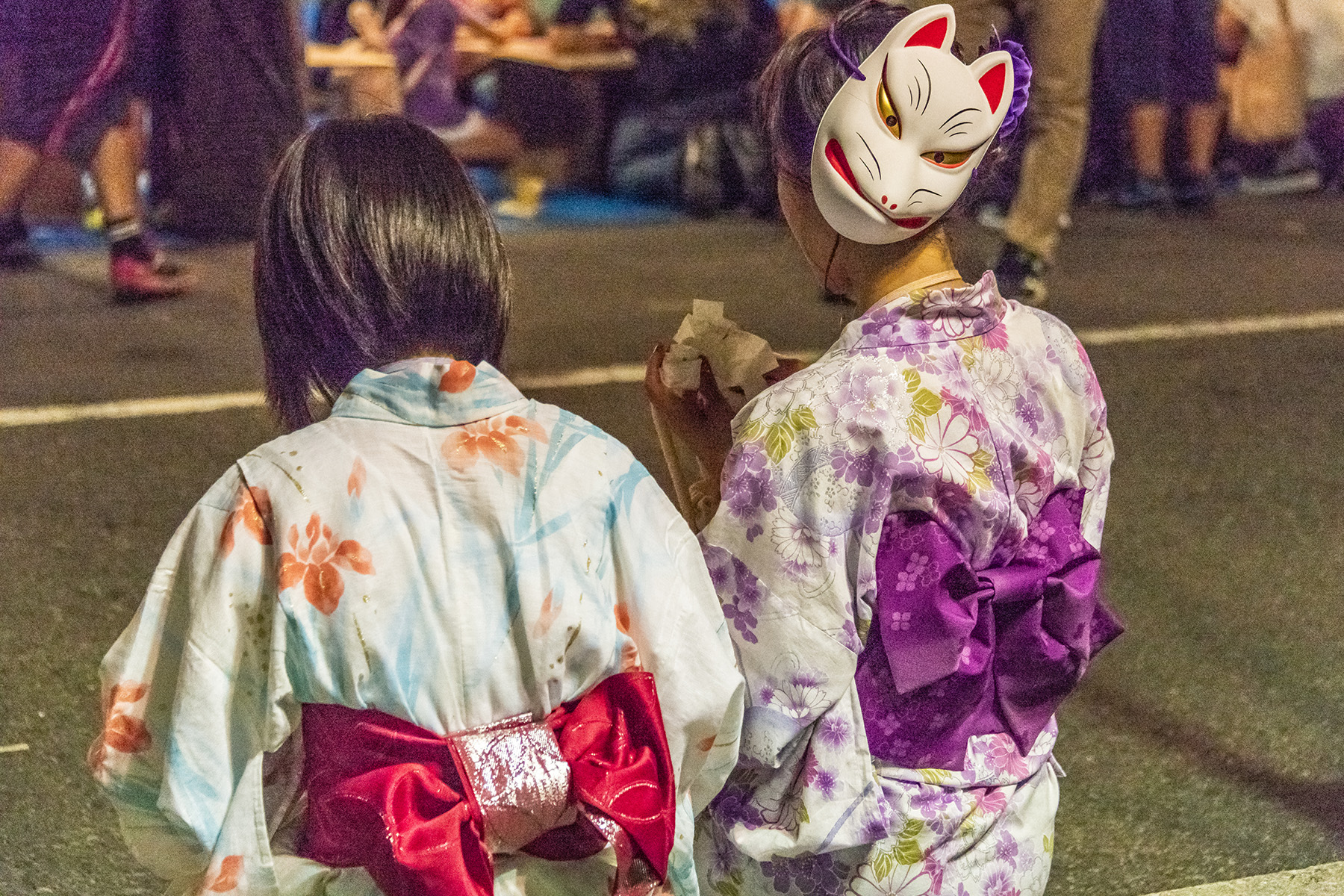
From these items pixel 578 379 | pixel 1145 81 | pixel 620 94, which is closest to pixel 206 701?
pixel 578 379

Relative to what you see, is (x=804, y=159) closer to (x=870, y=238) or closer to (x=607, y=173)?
(x=870, y=238)

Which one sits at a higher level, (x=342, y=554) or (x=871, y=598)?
(x=342, y=554)

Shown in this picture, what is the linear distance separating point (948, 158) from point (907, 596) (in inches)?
16.0

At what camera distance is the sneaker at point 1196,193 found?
16.2 ft

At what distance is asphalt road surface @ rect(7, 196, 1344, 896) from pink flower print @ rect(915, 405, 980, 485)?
24 cm

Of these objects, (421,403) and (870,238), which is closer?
(421,403)

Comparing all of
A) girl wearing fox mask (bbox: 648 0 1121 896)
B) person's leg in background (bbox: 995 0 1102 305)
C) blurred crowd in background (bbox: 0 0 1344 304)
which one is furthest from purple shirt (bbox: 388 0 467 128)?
girl wearing fox mask (bbox: 648 0 1121 896)

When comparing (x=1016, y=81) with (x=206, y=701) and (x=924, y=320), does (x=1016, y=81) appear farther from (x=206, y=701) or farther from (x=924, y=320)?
(x=206, y=701)

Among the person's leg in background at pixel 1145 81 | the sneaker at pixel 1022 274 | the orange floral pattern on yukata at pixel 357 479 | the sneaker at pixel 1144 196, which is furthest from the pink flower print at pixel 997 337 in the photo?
the sneaker at pixel 1144 196

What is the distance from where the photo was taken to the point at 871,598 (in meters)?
1.23

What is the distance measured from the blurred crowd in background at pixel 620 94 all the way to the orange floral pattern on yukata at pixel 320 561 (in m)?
0.56

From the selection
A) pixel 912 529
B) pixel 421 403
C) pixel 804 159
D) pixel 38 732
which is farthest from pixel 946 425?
pixel 38 732

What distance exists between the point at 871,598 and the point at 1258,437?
7.93ft

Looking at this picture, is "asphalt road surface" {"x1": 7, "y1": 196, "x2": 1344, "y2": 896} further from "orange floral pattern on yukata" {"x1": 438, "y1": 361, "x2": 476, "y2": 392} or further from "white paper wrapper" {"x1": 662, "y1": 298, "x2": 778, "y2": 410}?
"orange floral pattern on yukata" {"x1": 438, "y1": 361, "x2": 476, "y2": 392}
